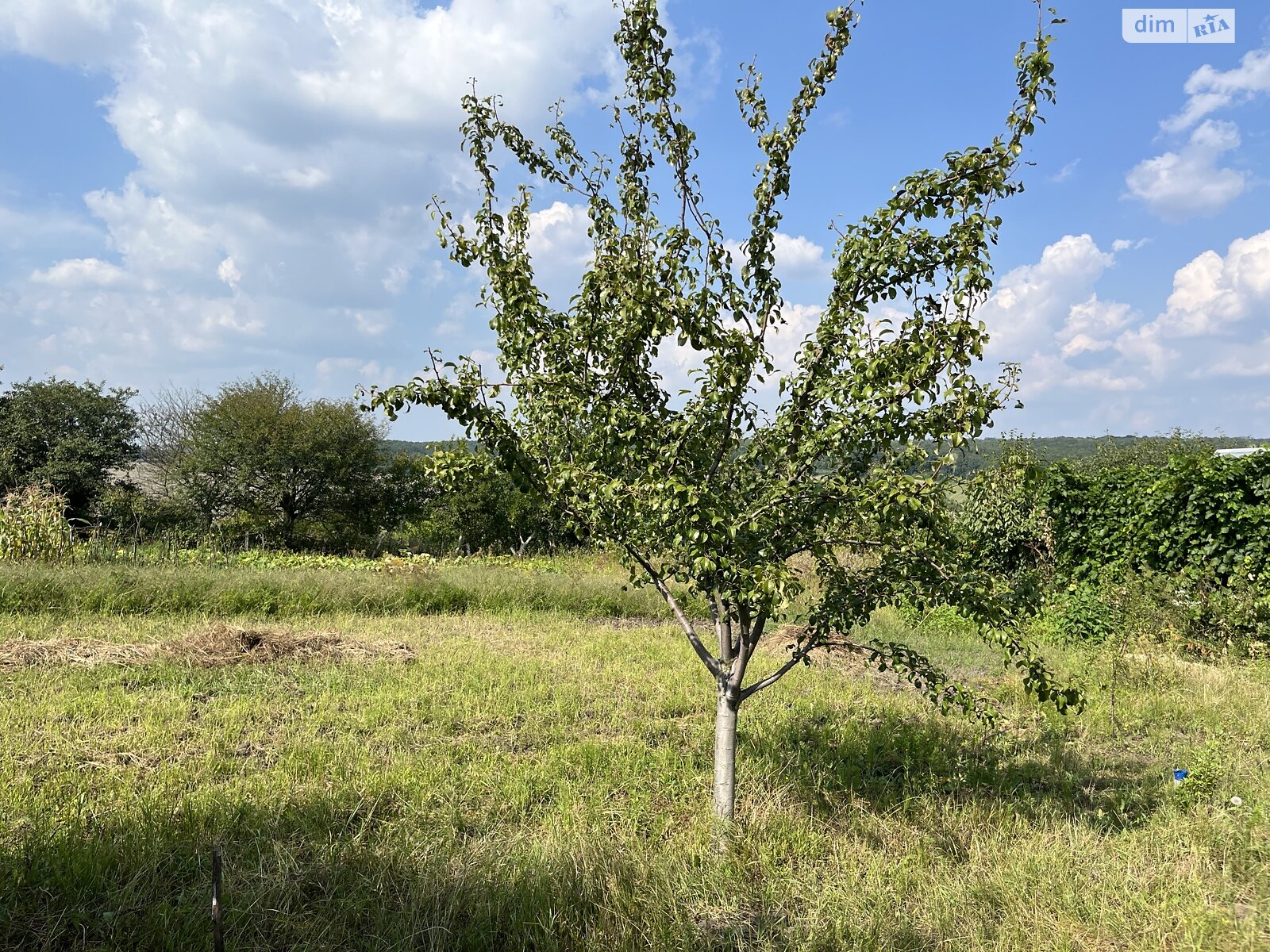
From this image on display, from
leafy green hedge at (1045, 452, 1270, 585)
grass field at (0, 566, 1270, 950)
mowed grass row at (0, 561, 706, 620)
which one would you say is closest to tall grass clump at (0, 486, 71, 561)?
mowed grass row at (0, 561, 706, 620)

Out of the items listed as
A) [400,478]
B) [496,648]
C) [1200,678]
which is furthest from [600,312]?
[400,478]

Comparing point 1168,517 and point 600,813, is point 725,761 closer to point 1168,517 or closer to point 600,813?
point 600,813

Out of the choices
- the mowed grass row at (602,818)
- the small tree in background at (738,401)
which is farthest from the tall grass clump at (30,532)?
the small tree in background at (738,401)

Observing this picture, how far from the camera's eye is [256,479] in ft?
70.2

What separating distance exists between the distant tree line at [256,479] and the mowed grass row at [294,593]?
25.0 feet

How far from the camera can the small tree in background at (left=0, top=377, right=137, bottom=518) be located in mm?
21406

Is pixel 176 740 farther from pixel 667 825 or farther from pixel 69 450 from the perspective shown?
pixel 69 450

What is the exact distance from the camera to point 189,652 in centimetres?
809

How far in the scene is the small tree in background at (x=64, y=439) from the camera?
21.4 meters

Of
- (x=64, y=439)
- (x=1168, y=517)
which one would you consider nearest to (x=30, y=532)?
(x=64, y=439)

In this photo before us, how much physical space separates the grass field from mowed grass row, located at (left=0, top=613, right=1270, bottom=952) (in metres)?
0.02

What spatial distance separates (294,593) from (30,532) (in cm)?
511

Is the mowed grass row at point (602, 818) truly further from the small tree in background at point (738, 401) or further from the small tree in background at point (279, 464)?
the small tree in background at point (279, 464)

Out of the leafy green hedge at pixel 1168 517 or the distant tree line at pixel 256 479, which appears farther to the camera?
the distant tree line at pixel 256 479
